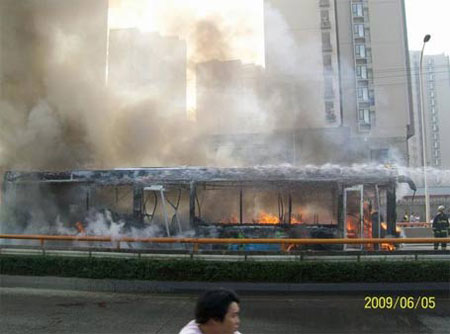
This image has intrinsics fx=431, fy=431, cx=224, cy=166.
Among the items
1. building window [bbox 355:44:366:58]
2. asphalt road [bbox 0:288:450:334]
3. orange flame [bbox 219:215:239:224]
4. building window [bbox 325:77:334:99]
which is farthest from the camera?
building window [bbox 355:44:366:58]

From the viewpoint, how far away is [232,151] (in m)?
19.5

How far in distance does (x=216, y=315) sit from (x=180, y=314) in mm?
4282

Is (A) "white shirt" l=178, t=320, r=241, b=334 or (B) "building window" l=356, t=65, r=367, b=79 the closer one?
(A) "white shirt" l=178, t=320, r=241, b=334

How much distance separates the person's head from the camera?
195cm

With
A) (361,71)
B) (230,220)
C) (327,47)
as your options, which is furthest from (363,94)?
(230,220)

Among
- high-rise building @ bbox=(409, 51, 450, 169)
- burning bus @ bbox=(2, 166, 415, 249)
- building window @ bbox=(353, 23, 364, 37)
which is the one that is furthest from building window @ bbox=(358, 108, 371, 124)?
high-rise building @ bbox=(409, 51, 450, 169)

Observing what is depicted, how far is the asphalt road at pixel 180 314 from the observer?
5297 millimetres

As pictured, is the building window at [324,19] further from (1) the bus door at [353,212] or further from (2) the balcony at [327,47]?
(1) the bus door at [353,212]

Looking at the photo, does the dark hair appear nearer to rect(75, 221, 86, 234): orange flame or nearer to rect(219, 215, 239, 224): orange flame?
rect(219, 215, 239, 224): orange flame

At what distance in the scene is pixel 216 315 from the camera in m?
1.95

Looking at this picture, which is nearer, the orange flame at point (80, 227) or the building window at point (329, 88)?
the orange flame at point (80, 227)
